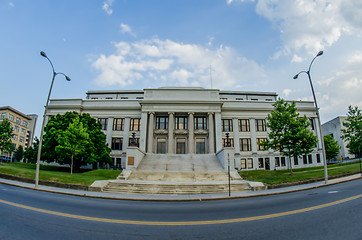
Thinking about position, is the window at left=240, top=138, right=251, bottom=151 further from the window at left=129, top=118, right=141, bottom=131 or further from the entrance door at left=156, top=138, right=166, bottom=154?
the window at left=129, top=118, right=141, bottom=131

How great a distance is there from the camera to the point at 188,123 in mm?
37469

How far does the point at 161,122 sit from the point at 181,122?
414 centimetres

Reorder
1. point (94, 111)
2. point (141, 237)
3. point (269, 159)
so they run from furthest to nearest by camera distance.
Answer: point (94, 111) < point (269, 159) < point (141, 237)

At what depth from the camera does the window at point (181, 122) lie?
3834 cm

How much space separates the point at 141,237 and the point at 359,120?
35699 millimetres

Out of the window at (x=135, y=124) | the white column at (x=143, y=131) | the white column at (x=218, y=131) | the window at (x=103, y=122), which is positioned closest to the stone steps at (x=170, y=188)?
the white column at (x=143, y=131)

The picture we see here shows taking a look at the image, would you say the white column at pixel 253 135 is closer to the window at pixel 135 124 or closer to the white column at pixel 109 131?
the window at pixel 135 124

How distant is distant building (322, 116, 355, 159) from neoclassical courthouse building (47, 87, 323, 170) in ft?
78.2

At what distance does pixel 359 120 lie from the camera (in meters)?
27.4

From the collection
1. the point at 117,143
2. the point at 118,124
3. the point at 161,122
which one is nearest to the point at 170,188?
the point at 161,122

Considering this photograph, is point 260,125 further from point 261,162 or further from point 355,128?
point 355,128

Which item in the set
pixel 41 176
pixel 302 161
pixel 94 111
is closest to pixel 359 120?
pixel 302 161

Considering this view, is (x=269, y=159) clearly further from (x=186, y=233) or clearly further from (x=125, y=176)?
(x=186, y=233)

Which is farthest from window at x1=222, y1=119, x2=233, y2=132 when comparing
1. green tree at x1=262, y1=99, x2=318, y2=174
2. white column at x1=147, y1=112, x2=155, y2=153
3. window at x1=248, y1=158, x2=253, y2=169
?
green tree at x1=262, y1=99, x2=318, y2=174
